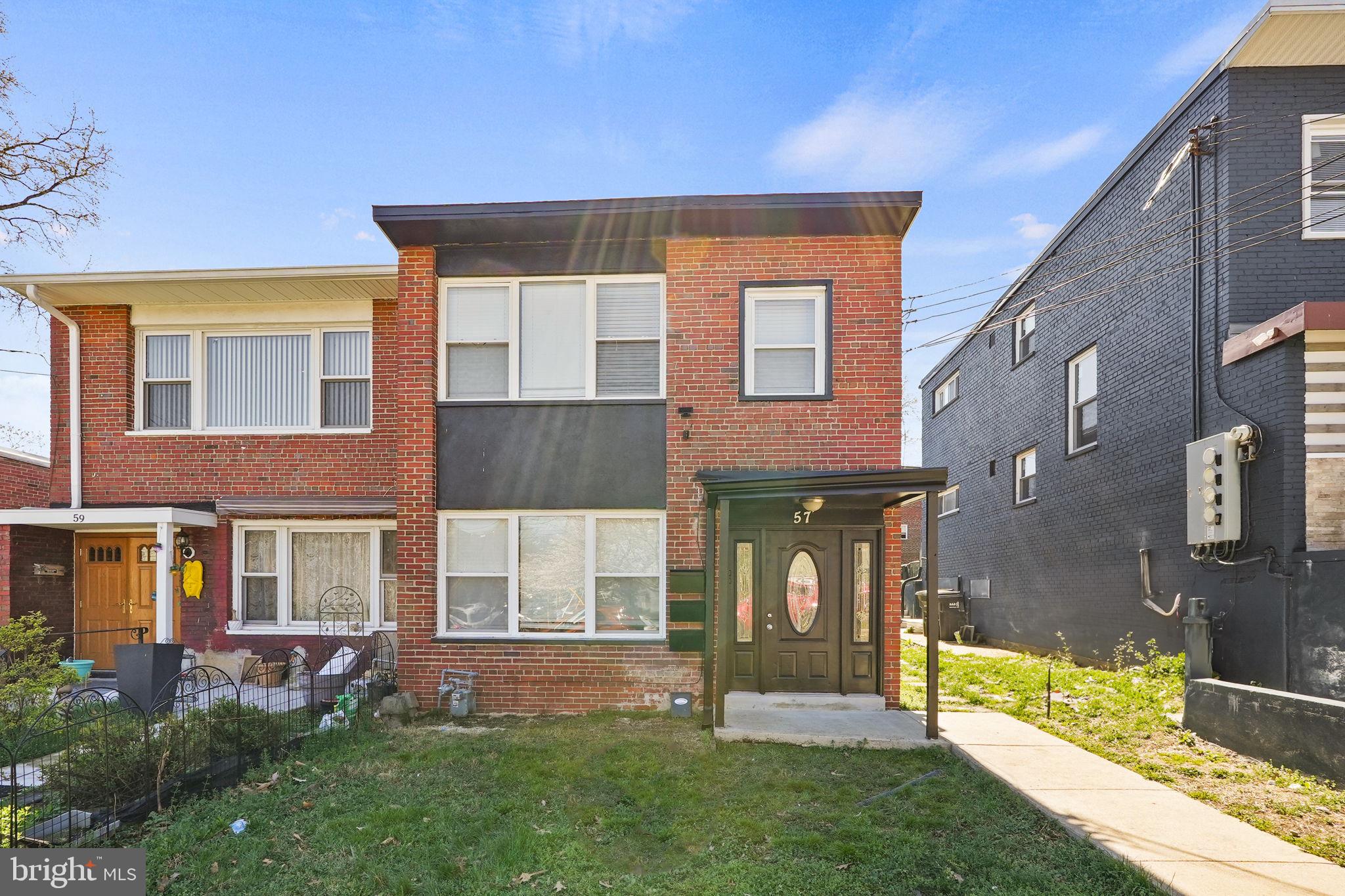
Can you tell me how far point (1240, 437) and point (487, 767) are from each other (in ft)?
30.6

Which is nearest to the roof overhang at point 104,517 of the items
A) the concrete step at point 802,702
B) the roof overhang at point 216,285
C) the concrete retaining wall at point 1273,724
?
the roof overhang at point 216,285

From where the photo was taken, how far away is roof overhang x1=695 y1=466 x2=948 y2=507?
7855 mm

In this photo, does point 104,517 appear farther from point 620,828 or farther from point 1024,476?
point 1024,476

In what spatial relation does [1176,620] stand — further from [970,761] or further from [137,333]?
[137,333]

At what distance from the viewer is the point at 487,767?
696 centimetres

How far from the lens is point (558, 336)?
31.7 ft

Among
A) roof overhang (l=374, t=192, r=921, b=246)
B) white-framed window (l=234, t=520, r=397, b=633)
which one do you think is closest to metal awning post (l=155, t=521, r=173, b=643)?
white-framed window (l=234, t=520, r=397, b=633)

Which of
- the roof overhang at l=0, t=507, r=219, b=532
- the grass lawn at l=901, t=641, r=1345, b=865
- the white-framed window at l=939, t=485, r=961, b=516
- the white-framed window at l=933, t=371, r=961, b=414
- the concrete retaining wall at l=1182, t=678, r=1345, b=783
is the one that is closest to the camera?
the grass lawn at l=901, t=641, r=1345, b=865

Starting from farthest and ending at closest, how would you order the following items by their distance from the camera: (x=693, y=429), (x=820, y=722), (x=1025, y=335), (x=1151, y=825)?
(x=1025, y=335), (x=693, y=429), (x=820, y=722), (x=1151, y=825)

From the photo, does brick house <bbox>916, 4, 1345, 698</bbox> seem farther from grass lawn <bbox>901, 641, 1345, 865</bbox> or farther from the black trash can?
the black trash can

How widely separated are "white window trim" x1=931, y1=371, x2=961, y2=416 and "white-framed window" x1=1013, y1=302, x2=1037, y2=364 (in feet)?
13.3

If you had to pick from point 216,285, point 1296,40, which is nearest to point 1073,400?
point 1296,40

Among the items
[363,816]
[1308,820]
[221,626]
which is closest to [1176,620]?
[1308,820]

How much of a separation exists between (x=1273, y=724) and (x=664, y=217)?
8319 mm
